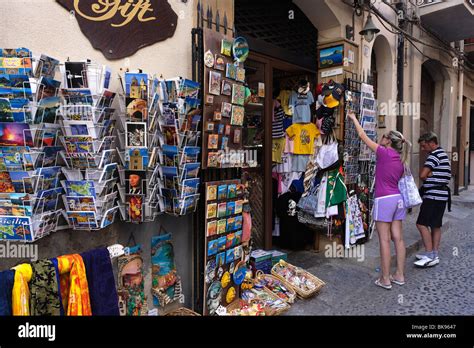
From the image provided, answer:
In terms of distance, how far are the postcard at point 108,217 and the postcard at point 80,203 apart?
11 centimetres

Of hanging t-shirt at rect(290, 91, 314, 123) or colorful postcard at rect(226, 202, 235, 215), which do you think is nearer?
colorful postcard at rect(226, 202, 235, 215)

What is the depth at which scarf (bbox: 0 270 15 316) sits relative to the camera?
1.75 metres

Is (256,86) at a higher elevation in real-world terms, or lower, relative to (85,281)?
higher

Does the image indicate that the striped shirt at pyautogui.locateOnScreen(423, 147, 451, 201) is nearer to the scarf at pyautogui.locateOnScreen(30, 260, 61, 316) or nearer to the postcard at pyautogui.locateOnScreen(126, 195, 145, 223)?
the postcard at pyautogui.locateOnScreen(126, 195, 145, 223)

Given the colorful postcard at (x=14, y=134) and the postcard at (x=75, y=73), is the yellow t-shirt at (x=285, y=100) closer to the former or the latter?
the postcard at (x=75, y=73)

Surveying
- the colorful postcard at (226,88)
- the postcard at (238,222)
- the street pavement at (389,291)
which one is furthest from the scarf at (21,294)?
the street pavement at (389,291)

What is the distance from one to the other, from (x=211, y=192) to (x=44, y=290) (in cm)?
153

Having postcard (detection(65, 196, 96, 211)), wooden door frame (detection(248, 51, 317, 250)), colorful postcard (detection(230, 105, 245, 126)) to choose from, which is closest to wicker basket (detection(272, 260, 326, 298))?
wooden door frame (detection(248, 51, 317, 250))

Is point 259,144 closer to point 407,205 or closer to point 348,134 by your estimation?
point 348,134

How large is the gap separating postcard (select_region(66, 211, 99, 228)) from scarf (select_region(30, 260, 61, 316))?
0.37 metres

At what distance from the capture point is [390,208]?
3.95 metres

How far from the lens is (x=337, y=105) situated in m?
4.71

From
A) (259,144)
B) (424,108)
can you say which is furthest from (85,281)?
(424,108)

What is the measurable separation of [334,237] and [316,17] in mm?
3248
